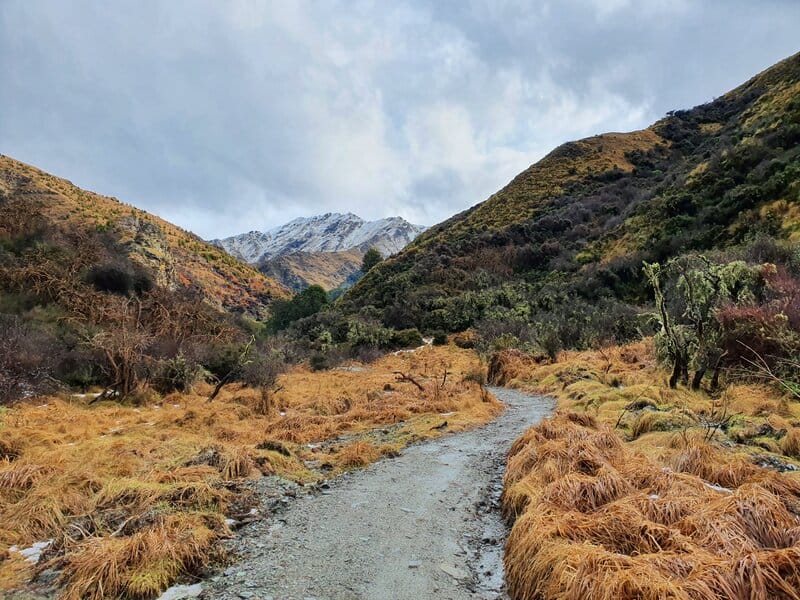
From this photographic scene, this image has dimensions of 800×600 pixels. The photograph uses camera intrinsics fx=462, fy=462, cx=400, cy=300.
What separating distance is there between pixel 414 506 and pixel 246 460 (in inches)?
106

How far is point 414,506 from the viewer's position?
5602 millimetres

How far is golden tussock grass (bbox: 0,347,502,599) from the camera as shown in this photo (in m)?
4.02

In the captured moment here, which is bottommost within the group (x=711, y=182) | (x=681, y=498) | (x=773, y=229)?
(x=681, y=498)

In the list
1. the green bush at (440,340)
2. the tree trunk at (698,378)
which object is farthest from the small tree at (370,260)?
the tree trunk at (698,378)

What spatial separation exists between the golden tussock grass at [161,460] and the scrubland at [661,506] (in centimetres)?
297

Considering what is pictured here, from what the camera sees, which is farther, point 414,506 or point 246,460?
point 246,460

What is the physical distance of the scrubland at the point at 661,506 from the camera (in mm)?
2914

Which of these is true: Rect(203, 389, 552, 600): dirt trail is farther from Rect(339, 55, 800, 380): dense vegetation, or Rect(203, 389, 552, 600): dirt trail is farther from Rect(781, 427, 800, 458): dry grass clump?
Rect(339, 55, 800, 380): dense vegetation

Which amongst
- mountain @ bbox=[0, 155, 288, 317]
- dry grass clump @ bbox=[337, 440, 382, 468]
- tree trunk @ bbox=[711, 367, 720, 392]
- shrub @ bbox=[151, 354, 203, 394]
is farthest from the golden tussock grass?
mountain @ bbox=[0, 155, 288, 317]

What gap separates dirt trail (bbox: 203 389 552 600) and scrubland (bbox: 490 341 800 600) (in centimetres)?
43

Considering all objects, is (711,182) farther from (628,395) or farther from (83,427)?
(83,427)

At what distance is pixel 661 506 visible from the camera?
4.02 metres

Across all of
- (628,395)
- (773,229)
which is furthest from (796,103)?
(628,395)

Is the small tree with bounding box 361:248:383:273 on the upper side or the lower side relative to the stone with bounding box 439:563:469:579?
upper
